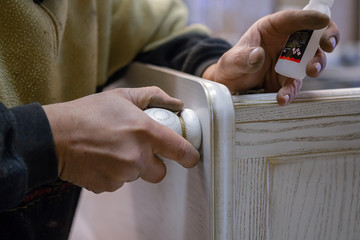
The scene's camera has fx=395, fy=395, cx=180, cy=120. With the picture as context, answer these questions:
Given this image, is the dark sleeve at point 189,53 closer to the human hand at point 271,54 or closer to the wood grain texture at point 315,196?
the human hand at point 271,54

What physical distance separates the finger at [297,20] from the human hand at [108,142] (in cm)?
20

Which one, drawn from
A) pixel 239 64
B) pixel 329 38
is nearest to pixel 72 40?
pixel 239 64

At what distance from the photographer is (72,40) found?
2.43ft

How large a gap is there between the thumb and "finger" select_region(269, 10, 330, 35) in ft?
0.17

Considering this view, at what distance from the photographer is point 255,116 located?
46cm

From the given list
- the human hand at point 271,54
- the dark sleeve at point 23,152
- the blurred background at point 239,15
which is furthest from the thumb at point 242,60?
the blurred background at point 239,15

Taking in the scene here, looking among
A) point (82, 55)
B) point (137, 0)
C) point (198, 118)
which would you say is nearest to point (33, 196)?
point (82, 55)

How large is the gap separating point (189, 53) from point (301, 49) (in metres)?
0.35

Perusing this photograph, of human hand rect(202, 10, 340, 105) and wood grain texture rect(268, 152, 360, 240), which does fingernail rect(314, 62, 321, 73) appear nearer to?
human hand rect(202, 10, 340, 105)

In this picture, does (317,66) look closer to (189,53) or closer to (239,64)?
(239,64)

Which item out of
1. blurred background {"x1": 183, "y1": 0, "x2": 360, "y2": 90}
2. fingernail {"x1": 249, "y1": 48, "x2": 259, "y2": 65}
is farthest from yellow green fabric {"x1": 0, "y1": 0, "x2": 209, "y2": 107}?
blurred background {"x1": 183, "y1": 0, "x2": 360, "y2": 90}

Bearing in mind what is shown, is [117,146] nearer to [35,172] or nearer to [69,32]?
[35,172]

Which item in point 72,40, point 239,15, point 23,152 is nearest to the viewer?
point 23,152

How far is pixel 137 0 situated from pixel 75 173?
1.86 feet
